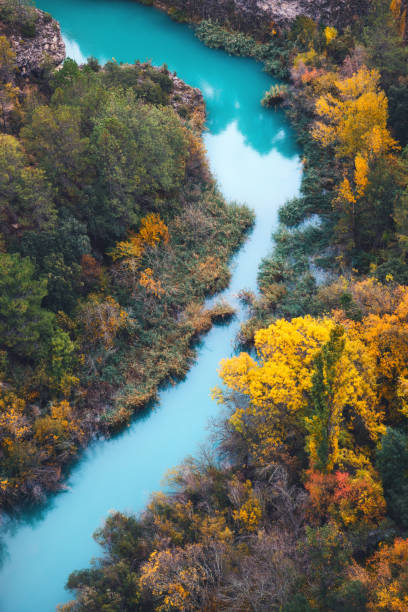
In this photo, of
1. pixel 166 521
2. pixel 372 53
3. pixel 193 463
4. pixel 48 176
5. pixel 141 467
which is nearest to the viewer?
pixel 166 521

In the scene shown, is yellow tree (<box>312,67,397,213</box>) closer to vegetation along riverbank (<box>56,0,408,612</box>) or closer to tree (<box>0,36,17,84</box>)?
vegetation along riverbank (<box>56,0,408,612</box>)

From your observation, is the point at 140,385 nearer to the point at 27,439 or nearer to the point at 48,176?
the point at 27,439

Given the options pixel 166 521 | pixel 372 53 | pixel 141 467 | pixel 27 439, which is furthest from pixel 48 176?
pixel 372 53

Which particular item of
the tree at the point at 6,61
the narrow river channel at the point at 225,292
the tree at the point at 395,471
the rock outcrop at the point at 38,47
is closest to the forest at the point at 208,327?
the tree at the point at 395,471

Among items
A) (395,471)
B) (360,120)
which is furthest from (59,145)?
(395,471)

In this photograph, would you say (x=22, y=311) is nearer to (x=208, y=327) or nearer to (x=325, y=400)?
(x=208, y=327)
